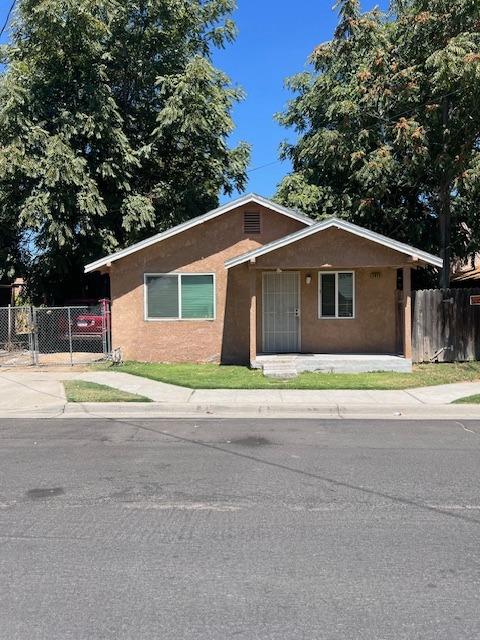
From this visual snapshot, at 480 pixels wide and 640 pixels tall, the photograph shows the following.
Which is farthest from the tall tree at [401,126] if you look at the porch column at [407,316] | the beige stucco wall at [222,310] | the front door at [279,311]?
the front door at [279,311]

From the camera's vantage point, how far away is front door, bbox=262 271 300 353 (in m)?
16.2

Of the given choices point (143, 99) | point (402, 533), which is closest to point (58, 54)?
point (143, 99)

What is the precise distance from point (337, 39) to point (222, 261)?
7744mm

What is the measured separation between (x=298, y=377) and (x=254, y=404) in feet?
10.6

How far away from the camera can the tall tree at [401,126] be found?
15938mm

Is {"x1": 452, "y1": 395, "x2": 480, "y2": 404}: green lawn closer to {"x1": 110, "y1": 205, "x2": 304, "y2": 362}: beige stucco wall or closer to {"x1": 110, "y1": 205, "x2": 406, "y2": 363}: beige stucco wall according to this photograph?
{"x1": 110, "y1": 205, "x2": 406, "y2": 363}: beige stucco wall

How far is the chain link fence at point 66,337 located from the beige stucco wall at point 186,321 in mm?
662

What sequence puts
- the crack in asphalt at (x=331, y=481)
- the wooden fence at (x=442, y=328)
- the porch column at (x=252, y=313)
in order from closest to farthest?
the crack in asphalt at (x=331, y=481)
the porch column at (x=252, y=313)
the wooden fence at (x=442, y=328)

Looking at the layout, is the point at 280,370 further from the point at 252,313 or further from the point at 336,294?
the point at 336,294

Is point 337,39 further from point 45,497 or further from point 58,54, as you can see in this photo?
point 45,497

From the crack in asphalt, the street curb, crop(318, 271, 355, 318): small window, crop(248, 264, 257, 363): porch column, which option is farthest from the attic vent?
the crack in asphalt

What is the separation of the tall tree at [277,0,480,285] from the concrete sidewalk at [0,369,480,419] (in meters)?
7.85

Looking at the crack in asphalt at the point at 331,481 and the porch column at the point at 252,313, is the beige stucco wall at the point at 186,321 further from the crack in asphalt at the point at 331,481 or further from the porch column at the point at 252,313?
the crack in asphalt at the point at 331,481

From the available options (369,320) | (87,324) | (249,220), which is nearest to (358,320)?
(369,320)
